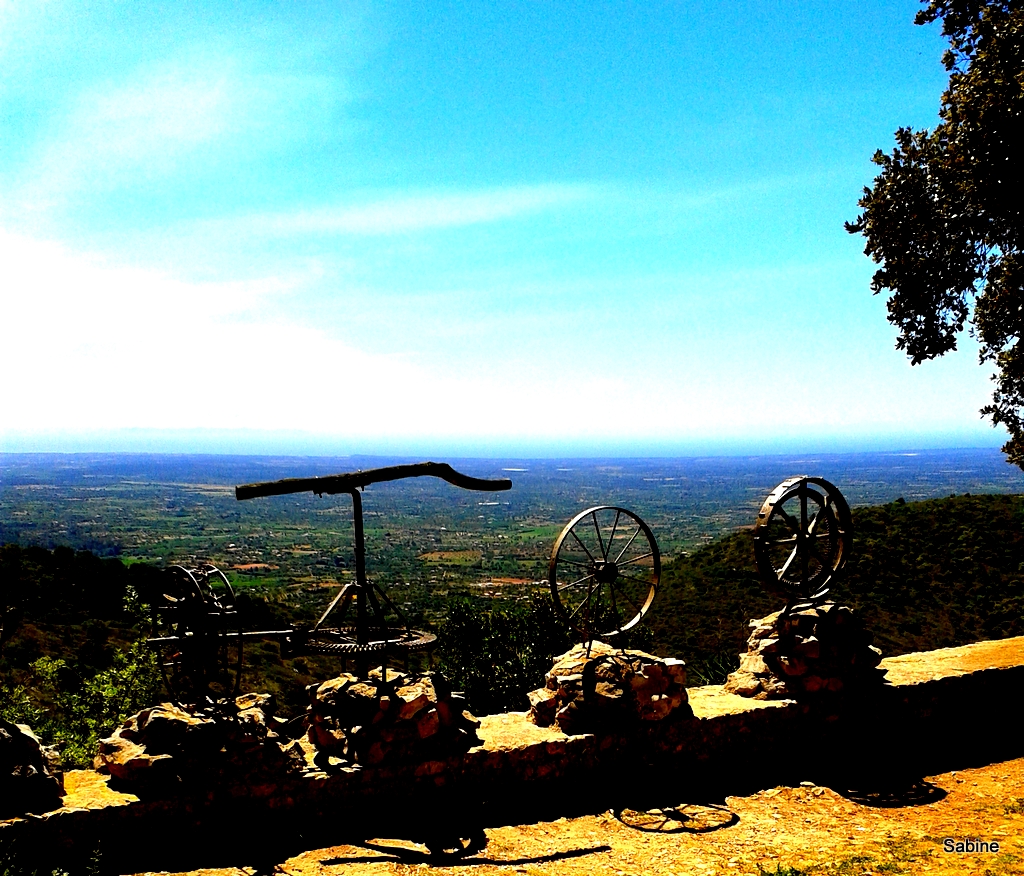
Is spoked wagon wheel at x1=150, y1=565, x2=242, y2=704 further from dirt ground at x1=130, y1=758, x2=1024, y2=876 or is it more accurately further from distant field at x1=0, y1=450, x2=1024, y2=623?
distant field at x1=0, y1=450, x2=1024, y2=623

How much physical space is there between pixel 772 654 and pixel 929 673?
3.00 meters

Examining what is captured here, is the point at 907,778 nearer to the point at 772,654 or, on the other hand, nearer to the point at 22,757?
the point at 772,654

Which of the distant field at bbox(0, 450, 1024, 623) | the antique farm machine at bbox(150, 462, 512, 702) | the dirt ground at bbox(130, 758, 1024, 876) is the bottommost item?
the distant field at bbox(0, 450, 1024, 623)

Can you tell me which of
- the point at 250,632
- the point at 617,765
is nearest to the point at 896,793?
the point at 617,765

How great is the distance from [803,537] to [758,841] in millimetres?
4807

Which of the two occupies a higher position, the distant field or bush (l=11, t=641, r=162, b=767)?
bush (l=11, t=641, r=162, b=767)

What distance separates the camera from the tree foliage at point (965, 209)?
1167cm

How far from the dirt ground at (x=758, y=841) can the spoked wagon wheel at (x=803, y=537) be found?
9.81 ft

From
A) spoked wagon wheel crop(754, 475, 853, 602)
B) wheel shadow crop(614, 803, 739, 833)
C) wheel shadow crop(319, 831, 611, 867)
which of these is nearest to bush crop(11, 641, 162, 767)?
wheel shadow crop(319, 831, 611, 867)

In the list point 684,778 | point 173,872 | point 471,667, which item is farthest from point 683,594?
point 173,872

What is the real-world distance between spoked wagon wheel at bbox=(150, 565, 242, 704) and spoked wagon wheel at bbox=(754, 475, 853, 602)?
24.9ft

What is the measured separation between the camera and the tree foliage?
11.7 m

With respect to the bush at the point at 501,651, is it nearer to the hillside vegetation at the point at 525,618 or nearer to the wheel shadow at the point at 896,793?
the hillside vegetation at the point at 525,618

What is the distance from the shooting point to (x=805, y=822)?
9.50 meters
